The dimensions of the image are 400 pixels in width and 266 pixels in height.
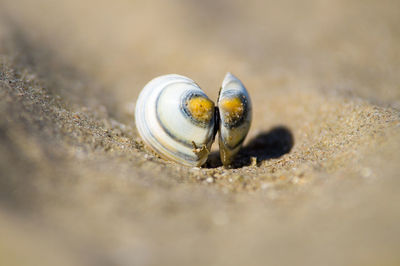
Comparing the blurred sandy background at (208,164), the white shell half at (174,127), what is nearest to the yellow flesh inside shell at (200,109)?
the white shell half at (174,127)

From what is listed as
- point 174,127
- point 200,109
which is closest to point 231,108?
point 200,109

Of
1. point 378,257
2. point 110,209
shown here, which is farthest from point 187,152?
point 378,257

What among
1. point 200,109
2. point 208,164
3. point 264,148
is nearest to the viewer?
point 200,109

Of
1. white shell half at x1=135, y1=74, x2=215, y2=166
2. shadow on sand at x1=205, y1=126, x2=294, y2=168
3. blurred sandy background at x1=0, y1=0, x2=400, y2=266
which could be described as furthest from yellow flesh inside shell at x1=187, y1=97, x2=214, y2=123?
shadow on sand at x1=205, y1=126, x2=294, y2=168

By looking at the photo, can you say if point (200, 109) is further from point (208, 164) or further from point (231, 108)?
point (208, 164)

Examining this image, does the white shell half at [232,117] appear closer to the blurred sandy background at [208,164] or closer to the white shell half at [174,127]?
the white shell half at [174,127]

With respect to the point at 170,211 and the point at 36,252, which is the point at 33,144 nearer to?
the point at 36,252
